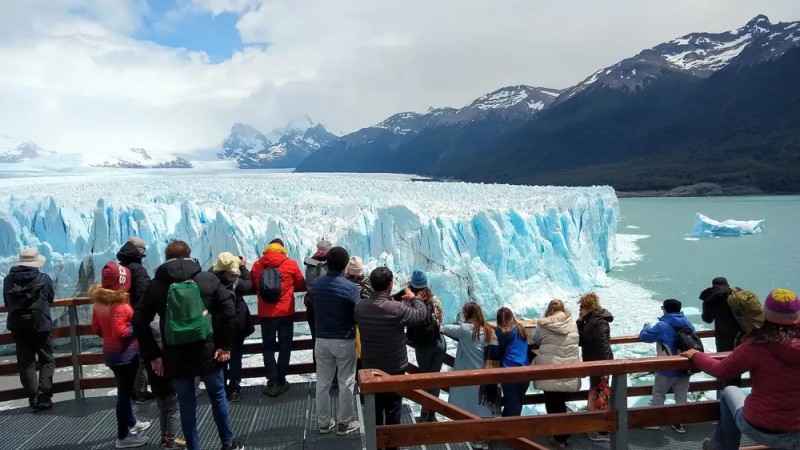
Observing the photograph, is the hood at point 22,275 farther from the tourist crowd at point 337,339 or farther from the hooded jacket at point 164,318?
the hooded jacket at point 164,318

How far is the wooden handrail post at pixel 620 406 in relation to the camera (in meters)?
2.05

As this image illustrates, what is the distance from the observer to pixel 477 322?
3102mm

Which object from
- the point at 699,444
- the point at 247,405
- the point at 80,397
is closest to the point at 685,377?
the point at 699,444

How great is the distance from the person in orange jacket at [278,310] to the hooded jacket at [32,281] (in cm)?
130

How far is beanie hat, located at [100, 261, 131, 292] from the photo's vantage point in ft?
9.58

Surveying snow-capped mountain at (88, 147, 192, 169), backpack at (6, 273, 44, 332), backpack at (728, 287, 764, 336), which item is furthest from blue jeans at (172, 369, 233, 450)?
snow-capped mountain at (88, 147, 192, 169)

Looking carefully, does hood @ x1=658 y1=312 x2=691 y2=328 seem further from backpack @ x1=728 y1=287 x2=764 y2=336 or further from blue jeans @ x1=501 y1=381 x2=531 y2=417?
blue jeans @ x1=501 y1=381 x2=531 y2=417

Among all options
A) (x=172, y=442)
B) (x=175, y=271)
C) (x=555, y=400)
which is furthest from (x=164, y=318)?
(x=555, y=400)

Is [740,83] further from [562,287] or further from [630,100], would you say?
[562,287]

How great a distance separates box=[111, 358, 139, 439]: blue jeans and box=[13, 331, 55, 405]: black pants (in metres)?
0.91

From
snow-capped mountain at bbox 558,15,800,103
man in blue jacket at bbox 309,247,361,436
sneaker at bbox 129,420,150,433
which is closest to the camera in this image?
man in blue jacket at bbox 309,247,361,436

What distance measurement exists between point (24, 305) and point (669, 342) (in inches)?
159

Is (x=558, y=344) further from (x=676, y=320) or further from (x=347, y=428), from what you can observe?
(x=347, y=428)

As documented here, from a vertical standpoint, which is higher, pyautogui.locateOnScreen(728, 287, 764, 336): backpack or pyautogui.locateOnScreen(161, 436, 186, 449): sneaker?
pyautogui.locateOnScreen(728, 287, 764, 336): backpack
